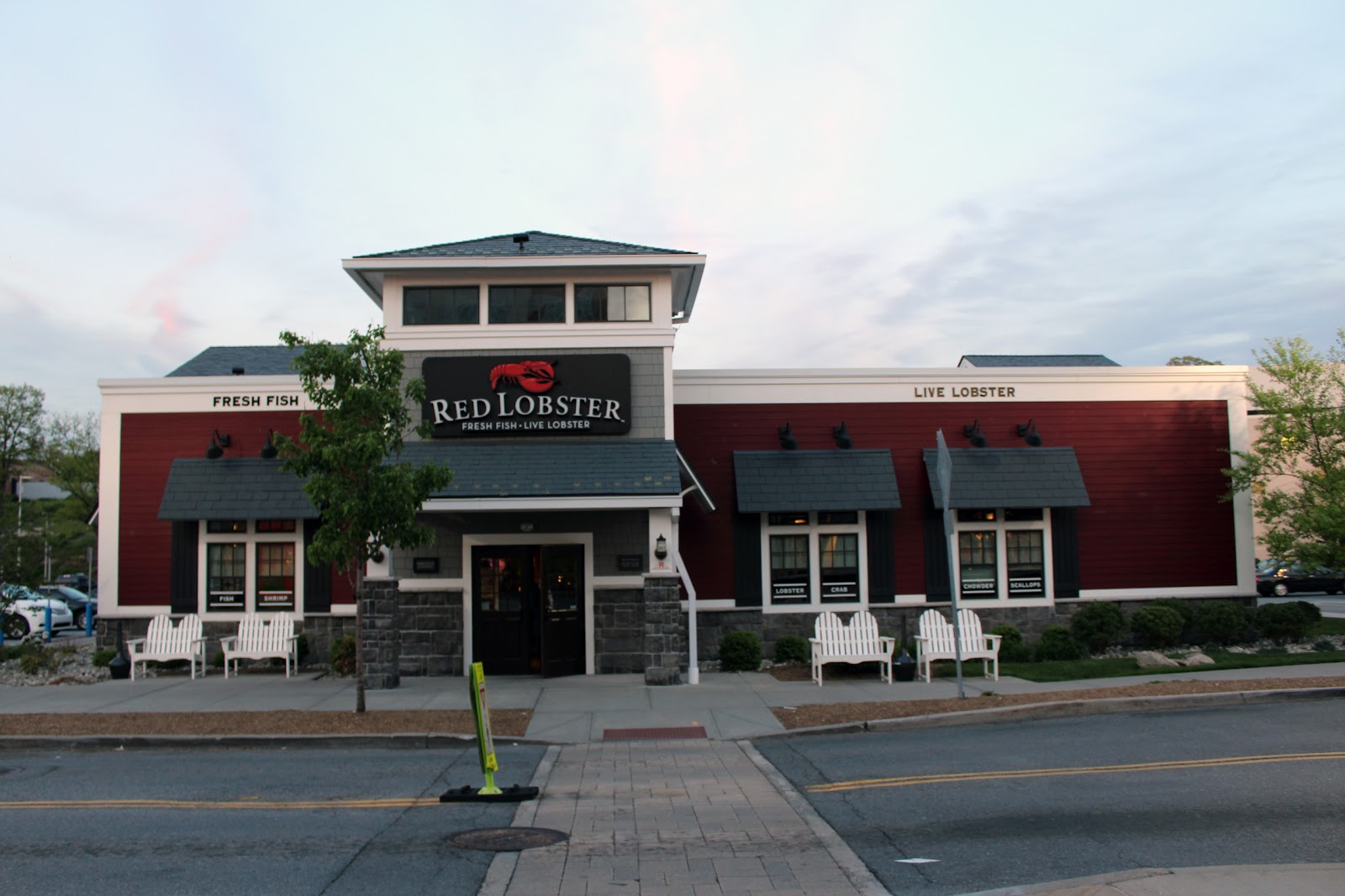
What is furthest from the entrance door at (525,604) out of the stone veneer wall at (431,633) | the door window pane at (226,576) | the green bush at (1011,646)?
the green bush at (1011,646)

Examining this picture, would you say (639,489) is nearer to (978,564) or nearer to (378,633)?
(378,633)

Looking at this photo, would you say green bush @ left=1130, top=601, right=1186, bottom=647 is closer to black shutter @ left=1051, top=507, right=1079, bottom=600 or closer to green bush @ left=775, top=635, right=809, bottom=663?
black shutter @ left=1051, top=507, right=1079, bottom=600

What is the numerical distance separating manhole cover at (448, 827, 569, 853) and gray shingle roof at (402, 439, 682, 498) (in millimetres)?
8104

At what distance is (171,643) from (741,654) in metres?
9.78

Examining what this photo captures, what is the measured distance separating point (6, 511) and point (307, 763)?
1534cm

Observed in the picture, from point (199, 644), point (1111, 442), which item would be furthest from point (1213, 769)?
point (199, 644)

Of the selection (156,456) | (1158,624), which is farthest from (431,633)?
(1158,624)

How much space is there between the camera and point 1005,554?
1950 centimetres

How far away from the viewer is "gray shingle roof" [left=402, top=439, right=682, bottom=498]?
52.8 feet

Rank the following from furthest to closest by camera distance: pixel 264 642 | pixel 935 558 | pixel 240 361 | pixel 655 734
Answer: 1. pixel 240 361
2. pixel 935 558
3. pixel 264 642
4. pixel 655 734

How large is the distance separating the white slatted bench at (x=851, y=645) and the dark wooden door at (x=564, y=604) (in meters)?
3.90

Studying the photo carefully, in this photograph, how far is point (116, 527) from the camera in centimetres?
1955

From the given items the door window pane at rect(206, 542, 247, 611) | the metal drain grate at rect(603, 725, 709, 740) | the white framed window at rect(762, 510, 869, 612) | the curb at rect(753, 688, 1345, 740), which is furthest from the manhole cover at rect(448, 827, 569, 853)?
the door window pane at rect(206, 542, 247, 611)

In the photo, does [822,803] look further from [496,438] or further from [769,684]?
[496,438]
